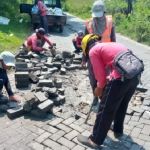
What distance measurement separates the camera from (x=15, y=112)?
4.68m

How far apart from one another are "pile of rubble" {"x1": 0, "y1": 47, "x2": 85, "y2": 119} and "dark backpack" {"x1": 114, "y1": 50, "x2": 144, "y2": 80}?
1.84 m

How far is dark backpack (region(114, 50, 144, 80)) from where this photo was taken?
3357 millimetres

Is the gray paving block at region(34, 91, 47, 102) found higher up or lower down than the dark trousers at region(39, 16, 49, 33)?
lower down

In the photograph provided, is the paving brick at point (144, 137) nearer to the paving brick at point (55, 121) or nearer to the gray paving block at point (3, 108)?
the paving brick at point (55, 121)

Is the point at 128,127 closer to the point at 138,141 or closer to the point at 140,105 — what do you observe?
the point at 138,141

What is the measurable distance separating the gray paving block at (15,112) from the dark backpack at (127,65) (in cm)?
221

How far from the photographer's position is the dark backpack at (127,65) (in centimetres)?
336

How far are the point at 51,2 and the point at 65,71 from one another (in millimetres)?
9130

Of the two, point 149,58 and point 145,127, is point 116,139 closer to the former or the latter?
point 145,127

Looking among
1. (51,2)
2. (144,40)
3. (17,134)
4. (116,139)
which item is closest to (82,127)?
(116,139)

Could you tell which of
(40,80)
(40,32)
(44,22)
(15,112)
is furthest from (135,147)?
(44,22)

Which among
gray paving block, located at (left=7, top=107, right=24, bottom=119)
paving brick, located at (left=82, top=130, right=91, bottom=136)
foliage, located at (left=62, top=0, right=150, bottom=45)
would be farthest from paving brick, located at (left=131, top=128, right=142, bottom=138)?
foliage, located at (left=62, top=0, right=150, bottom=45)

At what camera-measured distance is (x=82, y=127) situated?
4570mm

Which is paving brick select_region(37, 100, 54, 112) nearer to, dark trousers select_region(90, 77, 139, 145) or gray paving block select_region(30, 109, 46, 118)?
gray paving block select_region(30, 109, 46, 118)
